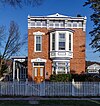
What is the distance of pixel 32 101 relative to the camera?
18.1 metres

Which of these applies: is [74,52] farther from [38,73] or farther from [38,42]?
[38,73]

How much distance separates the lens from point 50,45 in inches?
1315

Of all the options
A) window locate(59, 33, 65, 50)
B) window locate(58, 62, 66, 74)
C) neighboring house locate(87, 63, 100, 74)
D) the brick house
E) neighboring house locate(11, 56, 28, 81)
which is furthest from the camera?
neighboring house locate(87, 63, 100, 74)

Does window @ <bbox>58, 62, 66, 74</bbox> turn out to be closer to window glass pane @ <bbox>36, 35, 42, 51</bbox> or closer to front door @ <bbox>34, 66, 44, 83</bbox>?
front door @ <bbox>34, 66, 44, 83</bbox>

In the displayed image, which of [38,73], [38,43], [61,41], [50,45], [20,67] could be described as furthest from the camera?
[20,67]

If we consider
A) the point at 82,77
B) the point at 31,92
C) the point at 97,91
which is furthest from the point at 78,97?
the point at 82,77

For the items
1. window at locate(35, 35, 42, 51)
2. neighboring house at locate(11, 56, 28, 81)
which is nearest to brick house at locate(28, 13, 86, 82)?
window at locate(35, 35, 42, 51)

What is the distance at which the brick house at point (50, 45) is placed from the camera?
110 ft

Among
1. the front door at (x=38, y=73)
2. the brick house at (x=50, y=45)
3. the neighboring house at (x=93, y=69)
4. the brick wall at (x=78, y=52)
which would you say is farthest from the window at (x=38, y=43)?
the neighboring house at (x=93, y=69)

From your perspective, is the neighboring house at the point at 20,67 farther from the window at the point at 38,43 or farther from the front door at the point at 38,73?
the window at the point at 38,43

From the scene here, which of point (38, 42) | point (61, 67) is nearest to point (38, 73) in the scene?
point (61, 67)

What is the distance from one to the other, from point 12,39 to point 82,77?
18.2 m

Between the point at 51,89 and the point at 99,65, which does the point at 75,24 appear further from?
the point at 99,65

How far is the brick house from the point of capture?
33406mm
